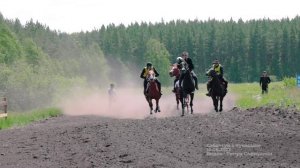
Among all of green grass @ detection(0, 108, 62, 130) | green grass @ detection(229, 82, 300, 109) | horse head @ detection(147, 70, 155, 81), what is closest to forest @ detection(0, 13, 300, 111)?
green grass @ detection(229, 82, 300, 109)

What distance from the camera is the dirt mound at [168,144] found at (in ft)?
41.6

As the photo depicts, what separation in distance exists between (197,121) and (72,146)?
4.68 meters

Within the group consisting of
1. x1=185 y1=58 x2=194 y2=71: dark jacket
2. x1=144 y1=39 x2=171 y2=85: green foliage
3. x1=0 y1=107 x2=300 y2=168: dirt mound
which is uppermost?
x1=144 y1=39 x2=171 y2=85: green foliage

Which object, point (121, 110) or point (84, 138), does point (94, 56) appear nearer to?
point (121, 110)

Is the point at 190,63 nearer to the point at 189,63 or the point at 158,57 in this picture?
the point at 189,63

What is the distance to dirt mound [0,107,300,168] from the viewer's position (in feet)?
41.6

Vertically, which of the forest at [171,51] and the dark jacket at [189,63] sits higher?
the forest at [171,51]

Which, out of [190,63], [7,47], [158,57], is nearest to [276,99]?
[190,63]

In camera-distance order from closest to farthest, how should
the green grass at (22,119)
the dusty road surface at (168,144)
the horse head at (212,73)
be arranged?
the dusty road surface at (168,144) < the horse head at (212,73) < the green grass at (22,119)

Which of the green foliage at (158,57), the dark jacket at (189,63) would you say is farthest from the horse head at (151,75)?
the green foliage at (158,57)

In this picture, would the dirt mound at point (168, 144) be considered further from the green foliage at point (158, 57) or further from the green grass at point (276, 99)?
the green foliage at point (158, 57)

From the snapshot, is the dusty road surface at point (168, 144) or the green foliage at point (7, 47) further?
the green foliage at point (7, 47)

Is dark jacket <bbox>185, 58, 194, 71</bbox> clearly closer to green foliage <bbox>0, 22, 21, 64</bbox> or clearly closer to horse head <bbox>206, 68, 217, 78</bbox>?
horse head <bbox>206, 68, 217, 78</bbox>

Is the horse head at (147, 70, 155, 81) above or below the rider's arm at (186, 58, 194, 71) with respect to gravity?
below
